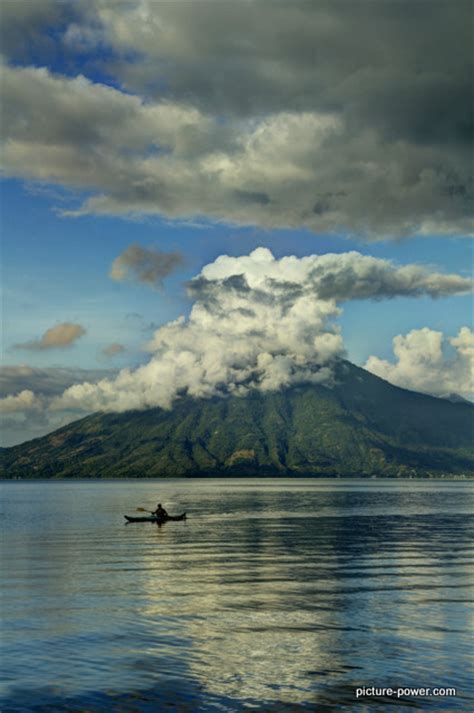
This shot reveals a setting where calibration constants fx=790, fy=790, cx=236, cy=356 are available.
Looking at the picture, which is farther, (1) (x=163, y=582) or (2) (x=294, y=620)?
(1) (x=163, y=582)

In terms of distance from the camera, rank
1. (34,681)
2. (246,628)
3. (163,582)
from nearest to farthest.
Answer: (34,681)
(246,628)
(163,582)

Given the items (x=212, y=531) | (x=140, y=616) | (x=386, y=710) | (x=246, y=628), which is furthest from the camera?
(x=212, y=531)

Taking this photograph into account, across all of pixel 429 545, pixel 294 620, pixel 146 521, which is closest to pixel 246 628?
pixel 294 620

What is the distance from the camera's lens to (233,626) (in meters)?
51.0

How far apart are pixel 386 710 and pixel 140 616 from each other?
77.9 ft

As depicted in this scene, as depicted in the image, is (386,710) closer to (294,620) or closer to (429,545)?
(294,620)

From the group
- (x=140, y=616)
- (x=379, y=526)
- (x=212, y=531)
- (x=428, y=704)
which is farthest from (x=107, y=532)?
(x=428, y=704)

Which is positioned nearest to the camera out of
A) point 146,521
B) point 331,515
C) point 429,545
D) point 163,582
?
point 163,582

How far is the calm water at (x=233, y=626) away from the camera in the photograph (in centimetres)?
3747

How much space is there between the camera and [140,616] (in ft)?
178

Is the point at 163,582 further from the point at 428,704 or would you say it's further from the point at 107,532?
the point at 107,532

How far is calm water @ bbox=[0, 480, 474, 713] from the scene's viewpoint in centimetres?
3747

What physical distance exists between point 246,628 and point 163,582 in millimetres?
20203

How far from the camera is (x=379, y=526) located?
13488 centimetres
